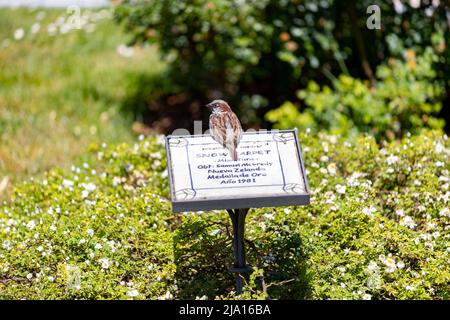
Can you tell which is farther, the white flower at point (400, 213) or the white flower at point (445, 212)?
the white flower at point (400, 213)

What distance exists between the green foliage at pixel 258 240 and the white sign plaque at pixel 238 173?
1.17ft

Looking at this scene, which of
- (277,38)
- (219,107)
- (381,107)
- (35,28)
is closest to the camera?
(219,107)

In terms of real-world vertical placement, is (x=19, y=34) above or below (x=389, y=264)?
above

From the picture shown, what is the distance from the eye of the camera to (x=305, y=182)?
2.98 m

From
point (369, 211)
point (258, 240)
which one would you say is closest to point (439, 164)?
point (369, 211)

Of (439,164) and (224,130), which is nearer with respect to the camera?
(224,130)

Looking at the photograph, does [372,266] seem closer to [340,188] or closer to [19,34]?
[340,188]

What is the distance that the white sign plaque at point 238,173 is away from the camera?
288cm

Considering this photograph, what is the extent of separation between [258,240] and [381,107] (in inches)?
73.4

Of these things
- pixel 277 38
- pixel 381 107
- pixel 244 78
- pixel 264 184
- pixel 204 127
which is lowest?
pixel 264 184

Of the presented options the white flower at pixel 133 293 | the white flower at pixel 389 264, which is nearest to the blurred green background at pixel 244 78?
the white flower at pixel 389 264

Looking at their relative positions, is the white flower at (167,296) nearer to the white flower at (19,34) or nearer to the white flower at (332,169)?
the white flower at (332,169)

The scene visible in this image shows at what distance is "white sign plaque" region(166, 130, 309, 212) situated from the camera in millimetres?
2879

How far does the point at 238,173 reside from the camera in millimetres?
2982
